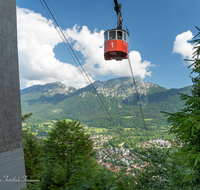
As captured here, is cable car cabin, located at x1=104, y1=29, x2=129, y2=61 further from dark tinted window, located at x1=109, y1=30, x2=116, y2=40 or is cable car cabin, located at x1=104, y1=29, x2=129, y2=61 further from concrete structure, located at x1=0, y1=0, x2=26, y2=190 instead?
concrete structure, located at x1=0, y1=0, x2=26, y2=190

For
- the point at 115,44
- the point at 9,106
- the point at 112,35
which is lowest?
the point at 9,106

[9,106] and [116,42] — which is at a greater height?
[116,42]

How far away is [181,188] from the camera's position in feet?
9.18

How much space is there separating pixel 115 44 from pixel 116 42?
16cm

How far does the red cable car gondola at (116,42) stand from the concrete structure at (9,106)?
6.92 metres

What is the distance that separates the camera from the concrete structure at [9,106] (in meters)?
3.16

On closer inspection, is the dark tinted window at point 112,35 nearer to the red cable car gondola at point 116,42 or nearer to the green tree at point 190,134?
the red cable car gondola at point 116,42

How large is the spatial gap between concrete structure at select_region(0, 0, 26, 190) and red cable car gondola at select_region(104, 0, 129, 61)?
273 inches

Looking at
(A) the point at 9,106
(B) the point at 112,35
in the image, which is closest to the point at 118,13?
(B) the point at 112,35

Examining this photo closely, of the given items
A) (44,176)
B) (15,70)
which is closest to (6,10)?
(15,70)

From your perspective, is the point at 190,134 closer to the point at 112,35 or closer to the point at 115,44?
the point at 115,44

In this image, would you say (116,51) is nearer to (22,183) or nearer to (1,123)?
(1,123)

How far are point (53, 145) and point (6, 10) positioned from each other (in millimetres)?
8890

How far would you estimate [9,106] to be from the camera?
3320 mm
